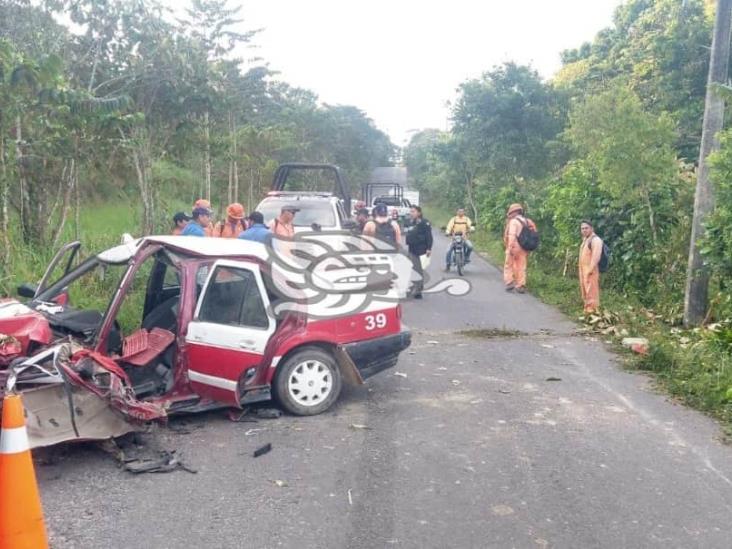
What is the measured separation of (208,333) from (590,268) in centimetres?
731

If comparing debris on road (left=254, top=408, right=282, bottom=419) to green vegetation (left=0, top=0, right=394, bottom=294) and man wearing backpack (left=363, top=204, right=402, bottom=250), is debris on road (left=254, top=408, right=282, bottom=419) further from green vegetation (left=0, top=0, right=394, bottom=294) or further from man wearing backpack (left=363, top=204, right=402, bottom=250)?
man wearing backpack (left=363, top=204, right=402, bottom=250)

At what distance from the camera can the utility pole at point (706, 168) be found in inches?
370

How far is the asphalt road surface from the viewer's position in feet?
13.4

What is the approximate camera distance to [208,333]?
578cm

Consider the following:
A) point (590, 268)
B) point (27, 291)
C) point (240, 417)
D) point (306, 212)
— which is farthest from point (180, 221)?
point (590, 268)

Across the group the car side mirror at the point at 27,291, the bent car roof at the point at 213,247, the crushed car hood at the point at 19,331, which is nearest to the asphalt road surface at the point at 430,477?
the crushed car hood at the point at 19,331

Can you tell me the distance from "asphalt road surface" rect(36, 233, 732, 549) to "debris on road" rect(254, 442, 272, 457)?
0.08 metres

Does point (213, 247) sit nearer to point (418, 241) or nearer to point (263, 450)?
point (263, 450)

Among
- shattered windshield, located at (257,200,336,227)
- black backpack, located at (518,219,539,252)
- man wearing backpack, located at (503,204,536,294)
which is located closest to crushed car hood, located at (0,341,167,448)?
shattered windshield, located at (257,200,336,227)

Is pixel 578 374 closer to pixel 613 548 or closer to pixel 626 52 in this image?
pixel 613 548

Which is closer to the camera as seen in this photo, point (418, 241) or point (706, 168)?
point (706, 168)

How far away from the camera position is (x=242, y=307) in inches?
237

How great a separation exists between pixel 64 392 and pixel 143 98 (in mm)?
8495

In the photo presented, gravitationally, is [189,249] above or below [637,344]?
above
